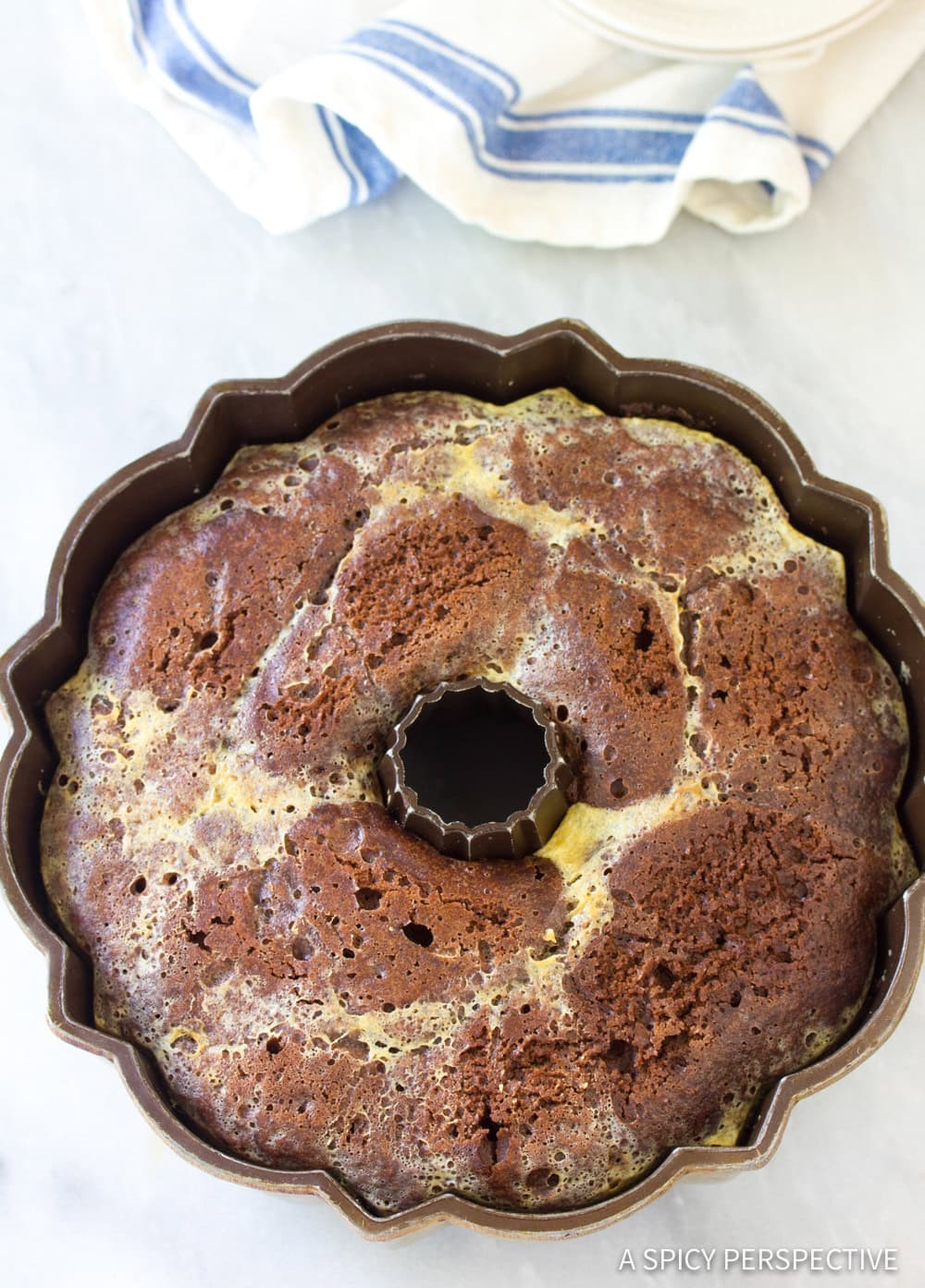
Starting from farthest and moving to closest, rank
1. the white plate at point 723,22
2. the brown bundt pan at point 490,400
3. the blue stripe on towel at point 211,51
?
the blue stripe on towel at point 211,51 < the white plate at point 723,22 < the brown bundt pan at point 490,400

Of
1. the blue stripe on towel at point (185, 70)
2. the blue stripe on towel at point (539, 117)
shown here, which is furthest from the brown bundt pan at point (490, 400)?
the blue stripe on towel at point (185, 70)

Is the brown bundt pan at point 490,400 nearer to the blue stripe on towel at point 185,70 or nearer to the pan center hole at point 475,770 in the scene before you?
the pan center hole at point 475,770

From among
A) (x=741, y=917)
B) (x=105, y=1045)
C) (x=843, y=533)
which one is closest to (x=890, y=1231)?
(x=741, y=917)

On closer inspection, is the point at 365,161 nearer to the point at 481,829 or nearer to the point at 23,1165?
the point at 481,829

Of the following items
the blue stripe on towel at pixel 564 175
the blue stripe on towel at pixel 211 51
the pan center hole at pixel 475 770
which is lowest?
the pan center hole at pixel 475 770

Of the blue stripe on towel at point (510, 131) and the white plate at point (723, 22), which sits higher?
the white plate at point (723, 22)

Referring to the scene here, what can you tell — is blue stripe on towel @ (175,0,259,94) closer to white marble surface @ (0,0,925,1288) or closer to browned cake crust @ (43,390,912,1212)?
white marble surface @ (0,0,925,1288)

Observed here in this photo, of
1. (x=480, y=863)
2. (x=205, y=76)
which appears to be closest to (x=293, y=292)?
(x=205, y=76)
